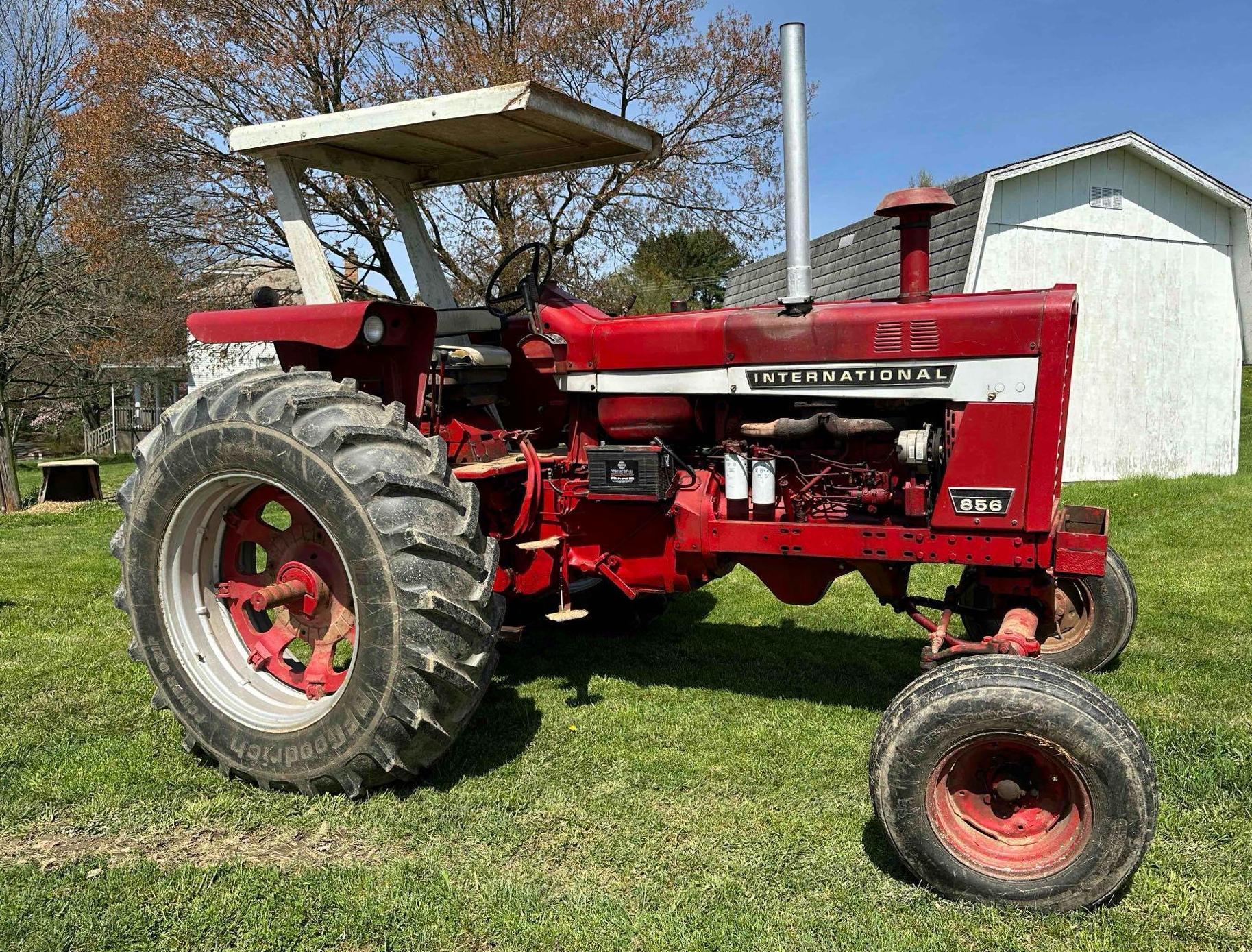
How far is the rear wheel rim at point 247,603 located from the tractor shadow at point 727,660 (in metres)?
1.08

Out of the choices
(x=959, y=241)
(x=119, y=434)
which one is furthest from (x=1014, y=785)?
(x=119, y=434)

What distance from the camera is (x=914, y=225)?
327cm

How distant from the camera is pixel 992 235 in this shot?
34.6 feet

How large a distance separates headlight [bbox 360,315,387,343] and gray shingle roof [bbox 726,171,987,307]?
5.85 m

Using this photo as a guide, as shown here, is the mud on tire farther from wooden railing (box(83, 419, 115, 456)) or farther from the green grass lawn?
wooden railing (box(83, 419, 115, 456))

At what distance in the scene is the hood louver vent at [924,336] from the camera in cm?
325

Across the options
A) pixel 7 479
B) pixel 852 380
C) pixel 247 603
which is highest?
pixel 852 380

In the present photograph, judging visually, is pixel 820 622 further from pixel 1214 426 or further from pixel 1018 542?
pixel 1214 426

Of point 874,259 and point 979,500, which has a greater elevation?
point 874,259

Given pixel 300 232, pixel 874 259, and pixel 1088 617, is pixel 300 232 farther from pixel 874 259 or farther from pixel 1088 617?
pixel 874 259

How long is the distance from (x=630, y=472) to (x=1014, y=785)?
170 cm

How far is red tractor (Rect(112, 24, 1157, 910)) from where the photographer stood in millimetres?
2715

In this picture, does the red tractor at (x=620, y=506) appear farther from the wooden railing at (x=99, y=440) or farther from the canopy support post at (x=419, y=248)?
the wooden railing at (x=99, y=440)

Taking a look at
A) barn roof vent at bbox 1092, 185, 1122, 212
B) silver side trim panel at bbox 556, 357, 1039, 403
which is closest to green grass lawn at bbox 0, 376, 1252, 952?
silver side trim panel at bbox 556, 357, 1039, 403
